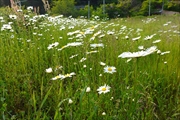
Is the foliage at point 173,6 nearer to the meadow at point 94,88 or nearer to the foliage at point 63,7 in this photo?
the foliage at point 63,7

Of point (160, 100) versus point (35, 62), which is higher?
point (35, 62)

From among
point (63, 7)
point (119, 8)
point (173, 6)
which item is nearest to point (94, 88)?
point (63, 7)

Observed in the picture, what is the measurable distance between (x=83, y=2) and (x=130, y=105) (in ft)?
103

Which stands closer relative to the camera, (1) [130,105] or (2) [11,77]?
(1) [130,105]

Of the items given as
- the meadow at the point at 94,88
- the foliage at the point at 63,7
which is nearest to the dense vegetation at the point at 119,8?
the foliage at the point at 63,7

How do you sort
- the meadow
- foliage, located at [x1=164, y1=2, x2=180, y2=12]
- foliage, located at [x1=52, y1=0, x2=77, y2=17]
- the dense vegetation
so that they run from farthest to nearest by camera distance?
foliage, located at [x1=164, y1=2, x2=180, y2=12] → the dense vegetation → foliage, located at [x1=52, y1=0, x2=77, y2=17] → the meadow

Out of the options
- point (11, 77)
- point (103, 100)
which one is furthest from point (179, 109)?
point (11, 77)

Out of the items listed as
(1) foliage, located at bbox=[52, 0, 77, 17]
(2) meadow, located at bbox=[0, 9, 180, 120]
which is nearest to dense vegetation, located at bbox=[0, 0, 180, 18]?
(1) foliage, located at bbox=[52, 0, 77, 17]

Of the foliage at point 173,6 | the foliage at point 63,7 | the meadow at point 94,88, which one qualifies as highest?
the meadow at point 94,88

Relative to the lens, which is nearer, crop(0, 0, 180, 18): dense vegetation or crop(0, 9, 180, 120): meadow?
crop(0, 9, 180, 120): meadow

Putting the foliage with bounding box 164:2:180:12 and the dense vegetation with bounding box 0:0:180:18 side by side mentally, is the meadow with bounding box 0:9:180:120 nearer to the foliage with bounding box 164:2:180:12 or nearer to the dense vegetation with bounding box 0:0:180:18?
the dense vegetation with bounding box 0:0:180:18

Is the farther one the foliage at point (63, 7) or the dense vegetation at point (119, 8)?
the dense vegetation at point (119, 8)

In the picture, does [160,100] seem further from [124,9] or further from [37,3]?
[37,3]

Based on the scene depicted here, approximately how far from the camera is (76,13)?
21.8 m
